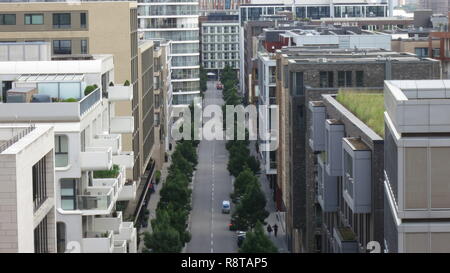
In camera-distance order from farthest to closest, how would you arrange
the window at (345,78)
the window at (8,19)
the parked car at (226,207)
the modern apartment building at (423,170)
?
the parked car at (226,207), the window at (8,19), the window at (345,78), the modern apartment building at (423,170)

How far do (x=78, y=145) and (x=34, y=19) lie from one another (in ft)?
114

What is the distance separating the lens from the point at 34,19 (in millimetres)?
69062

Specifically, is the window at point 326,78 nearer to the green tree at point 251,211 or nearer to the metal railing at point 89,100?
the green tree at point 251,211

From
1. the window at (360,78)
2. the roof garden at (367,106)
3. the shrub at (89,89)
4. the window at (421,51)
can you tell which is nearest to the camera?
the shrub at (89,89)

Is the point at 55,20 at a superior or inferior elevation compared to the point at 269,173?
superior

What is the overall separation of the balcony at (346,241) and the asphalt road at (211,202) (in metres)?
24.8

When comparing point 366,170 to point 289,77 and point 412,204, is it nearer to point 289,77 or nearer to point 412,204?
point 412,204

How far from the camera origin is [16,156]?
73.7ft

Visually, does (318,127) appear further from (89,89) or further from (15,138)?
(15,138)

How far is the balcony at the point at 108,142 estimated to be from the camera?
4198 centimetres

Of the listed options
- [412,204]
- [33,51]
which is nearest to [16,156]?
[412,204]

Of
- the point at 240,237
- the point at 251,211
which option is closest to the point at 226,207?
the point at 251,211

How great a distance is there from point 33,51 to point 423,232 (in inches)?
1009
